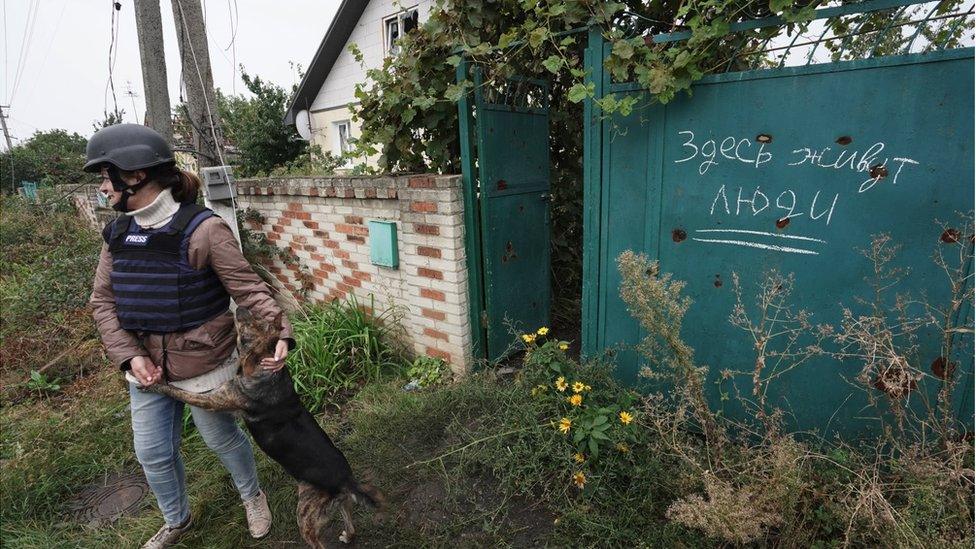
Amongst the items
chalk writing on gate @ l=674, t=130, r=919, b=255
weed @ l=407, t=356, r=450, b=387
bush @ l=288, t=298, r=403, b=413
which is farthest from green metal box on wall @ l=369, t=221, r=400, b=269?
chalk writing on gate @ l=674, t=130, r=919, b=255

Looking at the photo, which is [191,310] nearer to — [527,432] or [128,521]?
[128,521]

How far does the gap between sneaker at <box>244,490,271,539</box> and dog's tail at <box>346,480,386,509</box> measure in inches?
22.8

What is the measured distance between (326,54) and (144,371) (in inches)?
520

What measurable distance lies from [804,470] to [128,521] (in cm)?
317

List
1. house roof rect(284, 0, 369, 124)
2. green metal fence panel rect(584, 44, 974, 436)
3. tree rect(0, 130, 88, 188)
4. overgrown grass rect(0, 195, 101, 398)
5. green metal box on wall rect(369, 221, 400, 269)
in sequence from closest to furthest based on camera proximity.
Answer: green metal fence panel rect(584, 44, 974, 436) < green metal box on wall rect(369, 221, 400, 269) < overgrown grass rect(0, 195, 101, 398) < house roof rect(284, 0, 369, 124) < tree rect(0, 130, 88, 188)

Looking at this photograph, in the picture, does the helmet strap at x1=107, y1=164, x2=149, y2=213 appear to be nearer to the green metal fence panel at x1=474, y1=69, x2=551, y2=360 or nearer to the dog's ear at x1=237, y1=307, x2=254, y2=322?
the dog's ear at x1=237, y1=307, x2=254, y2=322

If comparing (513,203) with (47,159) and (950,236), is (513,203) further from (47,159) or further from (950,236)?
(47,159)

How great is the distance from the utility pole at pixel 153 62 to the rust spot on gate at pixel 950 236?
16.5 ft

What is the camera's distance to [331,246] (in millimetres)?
3961

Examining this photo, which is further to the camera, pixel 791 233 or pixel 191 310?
pixel 791 233

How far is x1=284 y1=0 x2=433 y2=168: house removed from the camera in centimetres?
1184

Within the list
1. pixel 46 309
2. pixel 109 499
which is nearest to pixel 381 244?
pixel 109 499

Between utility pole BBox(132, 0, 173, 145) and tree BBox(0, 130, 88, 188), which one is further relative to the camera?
tree BBox(0, 130, 88, 188)

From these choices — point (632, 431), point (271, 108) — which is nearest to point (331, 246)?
Answer: point (632, 431)
